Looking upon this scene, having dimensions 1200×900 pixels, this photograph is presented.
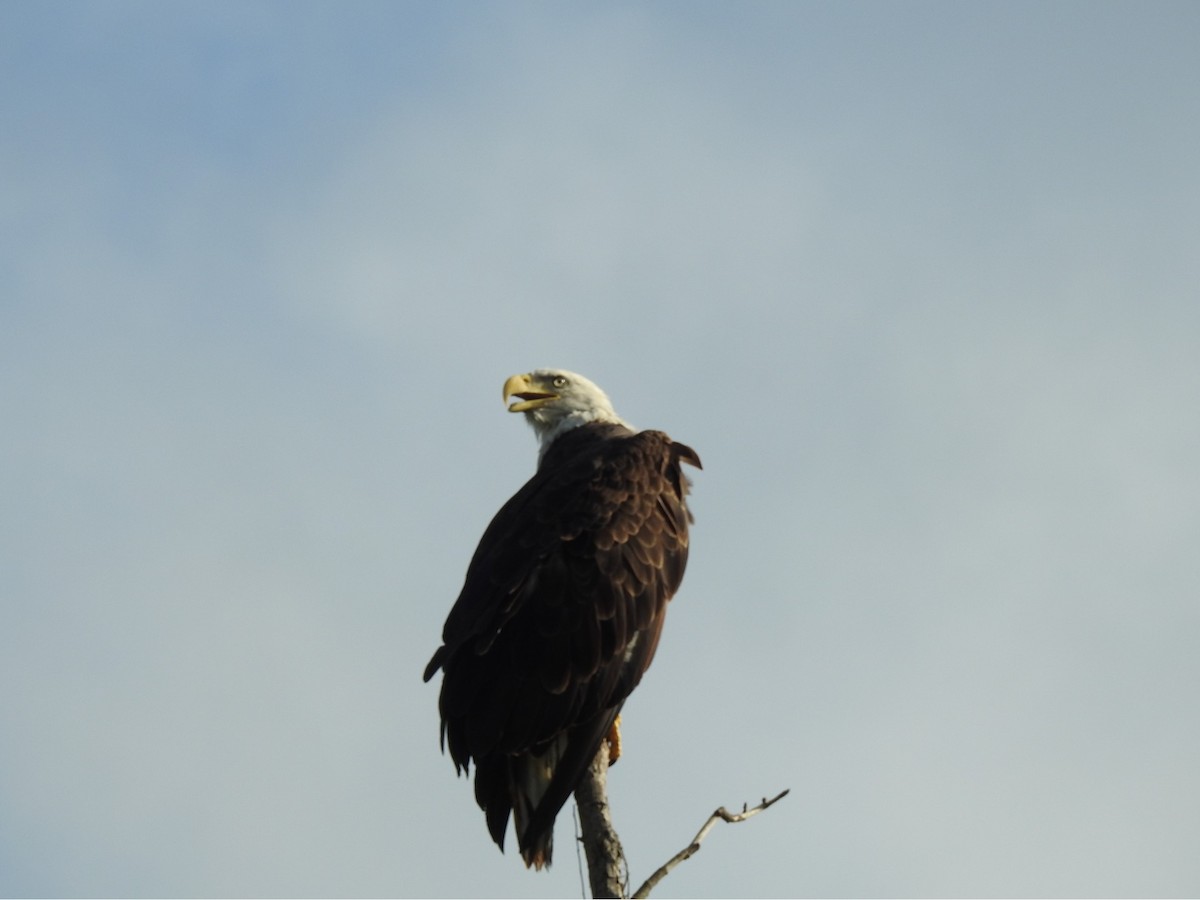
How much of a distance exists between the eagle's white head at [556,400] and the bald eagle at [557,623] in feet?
4.11

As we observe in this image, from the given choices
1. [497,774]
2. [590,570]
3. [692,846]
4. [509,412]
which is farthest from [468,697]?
[509,412]

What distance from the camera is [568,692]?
7535mm

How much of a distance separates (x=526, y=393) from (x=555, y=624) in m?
2.87

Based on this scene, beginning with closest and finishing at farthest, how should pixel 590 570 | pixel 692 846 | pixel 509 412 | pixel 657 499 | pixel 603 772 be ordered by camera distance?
1. pixel 692 846
2. pixel 603 772
3. pixel 590 570
4. pixel 657 499
5. pixel 509 412

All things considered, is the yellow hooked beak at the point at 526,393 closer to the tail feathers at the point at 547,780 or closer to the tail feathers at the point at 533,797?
the tail feathers at the point at 547,780

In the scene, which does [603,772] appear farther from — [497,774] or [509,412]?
[509,412]

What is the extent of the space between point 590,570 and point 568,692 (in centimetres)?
73

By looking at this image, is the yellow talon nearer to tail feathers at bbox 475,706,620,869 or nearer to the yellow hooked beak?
tail feathers at bbox 475,706,620,869

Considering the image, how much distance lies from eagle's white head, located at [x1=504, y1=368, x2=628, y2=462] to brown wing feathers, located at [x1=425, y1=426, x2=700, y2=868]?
1430 millimetres

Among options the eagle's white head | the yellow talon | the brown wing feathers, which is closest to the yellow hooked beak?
the eagle's white head

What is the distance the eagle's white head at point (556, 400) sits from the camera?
10.2 meters

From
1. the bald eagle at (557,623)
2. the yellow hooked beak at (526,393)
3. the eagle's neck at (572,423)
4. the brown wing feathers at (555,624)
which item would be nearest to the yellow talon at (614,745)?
the bald eagle at (557,623)

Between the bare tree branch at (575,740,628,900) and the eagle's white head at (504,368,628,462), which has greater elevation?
the eagle's white head at (504,368,628,462)

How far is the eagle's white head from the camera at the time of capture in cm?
1024
